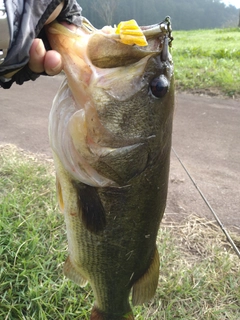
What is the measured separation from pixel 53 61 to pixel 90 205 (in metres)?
0.61

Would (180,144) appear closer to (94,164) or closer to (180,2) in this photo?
(94,164)

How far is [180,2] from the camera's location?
42062 millimetres

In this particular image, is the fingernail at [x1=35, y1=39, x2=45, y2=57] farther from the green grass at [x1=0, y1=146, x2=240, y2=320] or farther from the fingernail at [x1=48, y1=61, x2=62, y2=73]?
the green grass at [x1=0, y1=146, x2=240, y2=320]

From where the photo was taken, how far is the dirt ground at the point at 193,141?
3756 mm

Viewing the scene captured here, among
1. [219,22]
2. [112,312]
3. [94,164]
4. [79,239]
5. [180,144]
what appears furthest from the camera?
[219,22]

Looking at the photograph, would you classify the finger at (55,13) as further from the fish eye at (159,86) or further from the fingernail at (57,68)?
the fish eye at (159,86)

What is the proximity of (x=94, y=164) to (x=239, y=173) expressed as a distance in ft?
10.8

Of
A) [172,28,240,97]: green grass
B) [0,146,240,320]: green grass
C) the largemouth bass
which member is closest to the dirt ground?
[172,28,240,97]: green grass

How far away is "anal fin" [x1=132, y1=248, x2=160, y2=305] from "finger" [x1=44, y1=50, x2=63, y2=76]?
1017mm

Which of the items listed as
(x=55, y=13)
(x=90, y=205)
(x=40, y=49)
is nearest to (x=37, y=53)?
(x=40, y=49)

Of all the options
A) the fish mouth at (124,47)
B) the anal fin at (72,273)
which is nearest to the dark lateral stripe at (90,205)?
the anal fin at (72,273)

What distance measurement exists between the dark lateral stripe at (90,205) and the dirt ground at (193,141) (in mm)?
1888

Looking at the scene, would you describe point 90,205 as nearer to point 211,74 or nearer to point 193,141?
point 193,141

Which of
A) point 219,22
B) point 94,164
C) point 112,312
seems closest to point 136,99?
point 94,164
